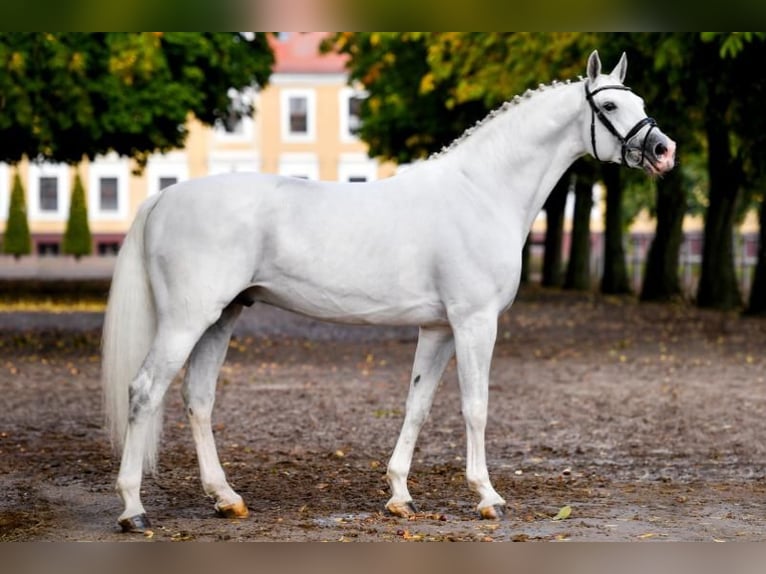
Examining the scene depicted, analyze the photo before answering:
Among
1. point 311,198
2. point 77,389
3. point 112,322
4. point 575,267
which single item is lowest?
point 575,267

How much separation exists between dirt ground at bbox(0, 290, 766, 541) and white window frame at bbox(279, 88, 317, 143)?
202 feet

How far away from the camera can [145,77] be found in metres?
24.7

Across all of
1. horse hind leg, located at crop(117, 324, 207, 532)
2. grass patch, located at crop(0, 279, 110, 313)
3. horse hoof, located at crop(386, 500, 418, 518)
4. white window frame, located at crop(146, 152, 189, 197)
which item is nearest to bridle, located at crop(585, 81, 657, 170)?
horse hoof, located at crop(386, 500, 418, 518)

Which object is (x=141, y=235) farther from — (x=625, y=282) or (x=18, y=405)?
(x=625, y=282)

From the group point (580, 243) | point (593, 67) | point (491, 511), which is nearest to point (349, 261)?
point (491, 511)

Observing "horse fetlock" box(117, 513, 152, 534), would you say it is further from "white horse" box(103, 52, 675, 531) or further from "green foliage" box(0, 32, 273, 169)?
"green foliage" box(0, 32, 273, 169)

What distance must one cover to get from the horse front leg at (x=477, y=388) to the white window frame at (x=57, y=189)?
7415 centimetres

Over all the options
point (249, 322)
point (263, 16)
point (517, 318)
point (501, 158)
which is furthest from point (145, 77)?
point (263, 16)

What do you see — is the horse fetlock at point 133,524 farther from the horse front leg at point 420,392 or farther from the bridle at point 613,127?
the bridle at point 613,127

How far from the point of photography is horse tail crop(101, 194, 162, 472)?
8258 mm

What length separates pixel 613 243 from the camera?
133ft

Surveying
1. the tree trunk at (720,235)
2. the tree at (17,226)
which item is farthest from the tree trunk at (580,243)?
the tree at (17,226)

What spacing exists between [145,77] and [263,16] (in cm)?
1969

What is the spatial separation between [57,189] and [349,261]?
75505 millimetres
